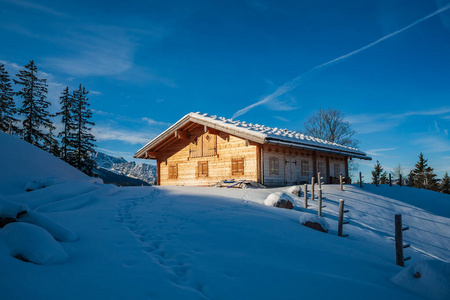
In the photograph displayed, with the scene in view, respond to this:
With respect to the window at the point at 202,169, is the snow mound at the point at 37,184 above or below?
below

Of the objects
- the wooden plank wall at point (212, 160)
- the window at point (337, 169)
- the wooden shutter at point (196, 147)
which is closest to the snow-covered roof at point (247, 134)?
the wooden plank wall at point (212, 160)

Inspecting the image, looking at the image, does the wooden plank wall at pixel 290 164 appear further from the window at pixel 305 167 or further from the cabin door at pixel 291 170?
Result: the window at pixel 305 167

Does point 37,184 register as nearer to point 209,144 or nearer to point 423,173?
point 209,144

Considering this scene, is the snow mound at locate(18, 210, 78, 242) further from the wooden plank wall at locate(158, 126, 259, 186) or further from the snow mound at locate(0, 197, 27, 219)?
the wooden plank wall at locate(158, 126, 259, 186)

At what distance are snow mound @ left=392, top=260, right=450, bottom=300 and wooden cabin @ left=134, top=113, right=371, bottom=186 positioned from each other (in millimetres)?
10725

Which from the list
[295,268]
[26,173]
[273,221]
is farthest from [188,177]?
[295,268]

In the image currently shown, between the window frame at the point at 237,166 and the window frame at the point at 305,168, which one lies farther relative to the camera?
the window frame at the point at 305,168

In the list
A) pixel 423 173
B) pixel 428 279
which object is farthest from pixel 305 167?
pixel 423 173

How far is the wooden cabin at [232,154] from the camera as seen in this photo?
16250mm

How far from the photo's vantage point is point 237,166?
1712 cm

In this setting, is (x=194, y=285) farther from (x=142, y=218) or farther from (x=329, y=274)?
(x=142, y=218)

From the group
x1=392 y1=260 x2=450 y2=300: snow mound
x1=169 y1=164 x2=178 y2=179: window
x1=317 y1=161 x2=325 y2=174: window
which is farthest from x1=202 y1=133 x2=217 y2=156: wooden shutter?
x1=392 y1=260 x2=450 y2=300: snow mound

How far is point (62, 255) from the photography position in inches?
143

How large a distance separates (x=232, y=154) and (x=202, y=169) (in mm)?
2907
